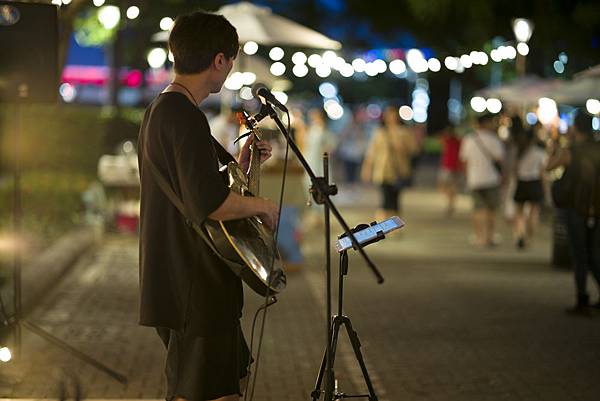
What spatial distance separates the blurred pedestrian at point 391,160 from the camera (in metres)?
19.6

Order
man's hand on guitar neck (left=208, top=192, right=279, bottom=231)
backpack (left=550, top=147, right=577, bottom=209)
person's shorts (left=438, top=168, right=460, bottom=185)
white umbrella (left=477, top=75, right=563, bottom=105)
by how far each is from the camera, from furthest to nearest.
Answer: person's shorts (left=438, top=168, right=460, bottom=185), white umbrella (left=477, top=75, right=563, bottom=105), backpack (left=550, top=147, right=577, bottom=209), man's hand on guitar neck (left=208, top=192, right=279, bottom=231)

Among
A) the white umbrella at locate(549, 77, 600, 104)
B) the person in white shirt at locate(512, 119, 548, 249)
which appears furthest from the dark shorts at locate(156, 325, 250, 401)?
the white umbrella at locate(549, 77, 600, 104)

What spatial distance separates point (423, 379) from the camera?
827 cm

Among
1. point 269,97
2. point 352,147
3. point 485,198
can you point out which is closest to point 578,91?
point 485,198

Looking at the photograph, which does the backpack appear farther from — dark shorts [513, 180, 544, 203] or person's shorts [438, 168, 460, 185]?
person's shorts [438, 168, 460, 185]

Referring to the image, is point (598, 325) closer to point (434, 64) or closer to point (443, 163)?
point (434, 64)

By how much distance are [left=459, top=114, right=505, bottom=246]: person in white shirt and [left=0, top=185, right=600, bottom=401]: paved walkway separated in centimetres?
184

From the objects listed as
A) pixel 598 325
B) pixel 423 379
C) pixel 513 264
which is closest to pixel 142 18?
pixel 513 264

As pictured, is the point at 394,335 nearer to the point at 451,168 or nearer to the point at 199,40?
the point at 199,40

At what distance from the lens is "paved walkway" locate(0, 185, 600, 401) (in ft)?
26.3

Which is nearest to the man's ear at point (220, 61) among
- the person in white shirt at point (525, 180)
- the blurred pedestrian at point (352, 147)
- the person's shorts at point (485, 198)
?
the person in white shirt at point (525, 180)

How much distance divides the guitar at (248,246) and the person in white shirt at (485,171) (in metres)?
13.0

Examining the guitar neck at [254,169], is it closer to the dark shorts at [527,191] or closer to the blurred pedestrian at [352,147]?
the dark shorts at [527,191]

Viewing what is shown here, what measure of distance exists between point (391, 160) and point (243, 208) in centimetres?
1510
